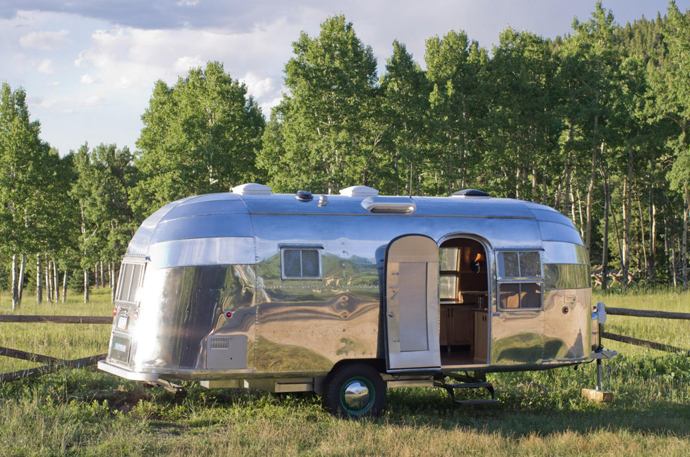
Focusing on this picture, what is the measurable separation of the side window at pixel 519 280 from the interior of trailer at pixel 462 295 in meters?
0.96

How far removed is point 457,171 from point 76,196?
28964mm

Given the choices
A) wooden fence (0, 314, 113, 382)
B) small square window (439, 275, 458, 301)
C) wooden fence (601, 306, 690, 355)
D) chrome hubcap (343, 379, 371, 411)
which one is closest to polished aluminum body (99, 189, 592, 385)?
chrome hubcap (343, 379, 371, 411)

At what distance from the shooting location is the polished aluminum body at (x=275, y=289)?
952 centimetres

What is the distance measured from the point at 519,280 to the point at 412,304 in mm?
1558

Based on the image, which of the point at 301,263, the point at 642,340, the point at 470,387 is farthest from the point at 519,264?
the point at 642,340

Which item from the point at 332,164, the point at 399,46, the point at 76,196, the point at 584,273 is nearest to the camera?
the point at 584,273

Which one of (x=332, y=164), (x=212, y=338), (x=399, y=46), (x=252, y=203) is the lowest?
(x=212, y=338)

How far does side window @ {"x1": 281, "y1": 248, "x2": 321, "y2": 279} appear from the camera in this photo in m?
9.83

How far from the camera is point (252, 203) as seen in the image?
10031mm

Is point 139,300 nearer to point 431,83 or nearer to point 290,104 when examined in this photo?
point 290,104

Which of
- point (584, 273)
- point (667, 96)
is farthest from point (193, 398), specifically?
point (667, 96)

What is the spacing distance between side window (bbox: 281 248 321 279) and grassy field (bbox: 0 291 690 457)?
1693 millimetres

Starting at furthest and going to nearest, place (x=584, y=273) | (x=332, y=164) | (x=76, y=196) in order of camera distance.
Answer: (x=76, y=196) < (x=332, y=164) < (x=584, y=273)

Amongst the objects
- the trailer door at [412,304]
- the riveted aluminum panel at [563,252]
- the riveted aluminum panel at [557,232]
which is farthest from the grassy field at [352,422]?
the riveted aluminum panel at [557,232]
